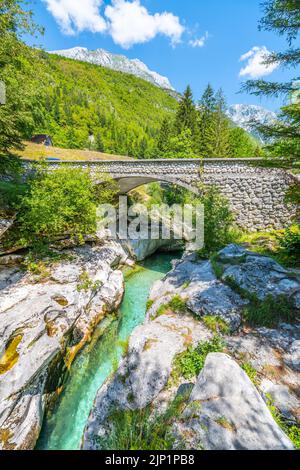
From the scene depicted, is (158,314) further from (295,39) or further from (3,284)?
(295,39)

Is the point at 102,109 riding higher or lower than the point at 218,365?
higher

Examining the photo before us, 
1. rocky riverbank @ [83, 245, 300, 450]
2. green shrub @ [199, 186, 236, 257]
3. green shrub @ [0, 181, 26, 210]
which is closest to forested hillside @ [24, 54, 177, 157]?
green shrub @ [0, 181, 26, 210]

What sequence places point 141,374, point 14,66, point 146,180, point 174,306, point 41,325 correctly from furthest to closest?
point 146,180 → point 14,66 → point 174,306 → point 41,325 → point 141,374

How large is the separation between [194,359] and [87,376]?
4.13 m

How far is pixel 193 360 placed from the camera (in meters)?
4.26

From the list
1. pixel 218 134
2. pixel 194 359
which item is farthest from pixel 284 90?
pixel 218 134

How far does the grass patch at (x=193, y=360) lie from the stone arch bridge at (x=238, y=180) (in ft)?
37.6

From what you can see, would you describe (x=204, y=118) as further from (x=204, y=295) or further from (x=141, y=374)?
(x=141, y=374)

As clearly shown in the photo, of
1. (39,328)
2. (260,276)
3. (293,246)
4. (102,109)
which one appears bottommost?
(39,328)

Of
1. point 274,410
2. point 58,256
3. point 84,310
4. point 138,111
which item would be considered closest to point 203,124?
point 58,256

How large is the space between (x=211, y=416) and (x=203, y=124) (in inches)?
1299

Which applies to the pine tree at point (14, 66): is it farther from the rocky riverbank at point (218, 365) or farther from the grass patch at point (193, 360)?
the grass patch at point (193, 360)

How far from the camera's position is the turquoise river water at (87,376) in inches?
195

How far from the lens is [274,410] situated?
129 inches
